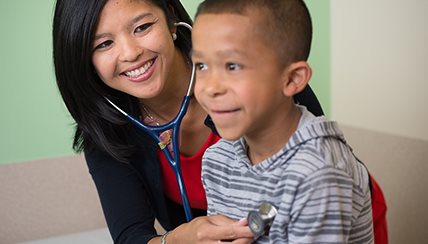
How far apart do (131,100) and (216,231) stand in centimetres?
59

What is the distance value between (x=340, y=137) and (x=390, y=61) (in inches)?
54.3

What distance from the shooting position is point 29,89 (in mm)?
1979

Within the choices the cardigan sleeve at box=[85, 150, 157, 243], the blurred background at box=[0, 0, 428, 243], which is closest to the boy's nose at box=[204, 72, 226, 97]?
the cardigan sleeve at box=[85, 150, 157, 243]

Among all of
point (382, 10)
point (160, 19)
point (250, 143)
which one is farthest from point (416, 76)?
point (250, 143)

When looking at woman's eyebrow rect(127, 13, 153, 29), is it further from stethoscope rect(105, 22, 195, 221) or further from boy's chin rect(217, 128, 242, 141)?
boy's chin rect(217, 128, 242, 141)

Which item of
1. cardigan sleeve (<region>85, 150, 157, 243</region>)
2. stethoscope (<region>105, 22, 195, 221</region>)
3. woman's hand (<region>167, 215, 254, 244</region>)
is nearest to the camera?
woman's hand (<region>167, 215, 254, 244</region>)

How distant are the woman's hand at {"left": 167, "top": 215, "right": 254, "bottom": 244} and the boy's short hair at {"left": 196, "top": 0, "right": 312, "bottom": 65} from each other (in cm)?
32

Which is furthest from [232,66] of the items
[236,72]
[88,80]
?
[88,80]

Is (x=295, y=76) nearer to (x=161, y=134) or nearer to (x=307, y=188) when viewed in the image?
(x=307, y=188)

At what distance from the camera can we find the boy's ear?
2.85 feet

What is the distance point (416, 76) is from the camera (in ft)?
6.92

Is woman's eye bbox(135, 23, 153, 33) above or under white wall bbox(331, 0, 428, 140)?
above

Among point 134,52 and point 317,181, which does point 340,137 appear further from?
point 134,52

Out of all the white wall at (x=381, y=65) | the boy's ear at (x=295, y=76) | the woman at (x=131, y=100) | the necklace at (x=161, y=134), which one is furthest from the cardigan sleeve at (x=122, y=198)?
the white wall at (x=381, y=65)
